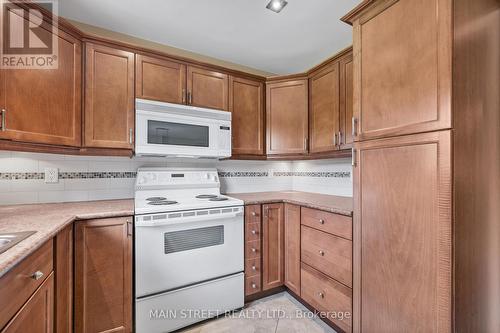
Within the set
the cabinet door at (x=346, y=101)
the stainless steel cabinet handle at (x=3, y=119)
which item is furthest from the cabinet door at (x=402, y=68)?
the stainless steel cabinet handle at (x=3, y=119)

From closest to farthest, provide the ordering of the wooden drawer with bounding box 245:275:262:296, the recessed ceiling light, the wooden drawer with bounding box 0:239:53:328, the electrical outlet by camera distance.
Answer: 1. the wooden drawer with bounding box 0:239:53:328
2. the recessed ceiling light
3. the electrical outlet
4. the wooden drawer with bounding box 245:275:262:296

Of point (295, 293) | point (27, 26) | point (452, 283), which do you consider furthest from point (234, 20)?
point (295, 293)

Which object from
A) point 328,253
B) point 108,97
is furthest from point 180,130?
point 328,253

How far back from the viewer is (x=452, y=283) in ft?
3.17

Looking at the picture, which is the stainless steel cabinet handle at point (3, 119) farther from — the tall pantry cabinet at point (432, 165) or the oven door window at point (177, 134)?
the tall pantry cabinet at point (432, 165)

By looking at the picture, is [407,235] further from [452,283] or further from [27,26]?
[27,26]

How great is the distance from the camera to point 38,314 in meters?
0.97

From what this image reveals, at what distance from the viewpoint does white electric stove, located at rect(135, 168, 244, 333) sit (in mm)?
1564

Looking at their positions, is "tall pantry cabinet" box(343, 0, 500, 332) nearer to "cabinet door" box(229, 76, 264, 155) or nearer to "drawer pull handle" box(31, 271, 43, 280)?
"cabinet door" box(229, 76, 264, 155)

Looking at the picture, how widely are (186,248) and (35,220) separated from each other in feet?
2.99

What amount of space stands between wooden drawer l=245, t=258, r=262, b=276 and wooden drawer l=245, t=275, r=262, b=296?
0.04 meters

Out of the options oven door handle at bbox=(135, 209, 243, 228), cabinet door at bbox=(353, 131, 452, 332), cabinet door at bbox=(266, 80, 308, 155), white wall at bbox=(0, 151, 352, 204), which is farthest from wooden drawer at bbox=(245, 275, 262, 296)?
cabinet door at bbox=(266, 80, 308, 155)

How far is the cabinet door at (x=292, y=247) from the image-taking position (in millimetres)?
2006

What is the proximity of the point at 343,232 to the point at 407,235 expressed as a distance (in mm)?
477
